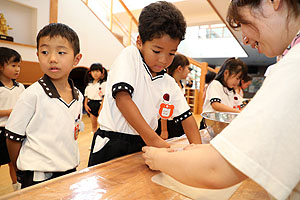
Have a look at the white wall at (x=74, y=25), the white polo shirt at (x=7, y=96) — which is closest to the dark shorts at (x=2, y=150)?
the white polo shirt at (x=7, y=96)

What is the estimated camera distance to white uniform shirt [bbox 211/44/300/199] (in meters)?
0.28

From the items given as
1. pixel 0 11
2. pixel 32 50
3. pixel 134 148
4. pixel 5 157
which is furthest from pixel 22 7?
pixel 134 148

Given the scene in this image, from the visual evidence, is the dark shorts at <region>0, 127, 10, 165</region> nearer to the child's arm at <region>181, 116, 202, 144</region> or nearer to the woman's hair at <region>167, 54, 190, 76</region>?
the child's arm at <region>181, 116, 202, 144</region>

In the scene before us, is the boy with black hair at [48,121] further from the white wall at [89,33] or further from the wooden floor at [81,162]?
the white wall at [89,33]

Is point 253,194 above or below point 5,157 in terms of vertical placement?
above

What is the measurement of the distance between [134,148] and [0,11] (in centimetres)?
404

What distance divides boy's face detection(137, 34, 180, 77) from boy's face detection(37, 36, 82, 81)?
12.8 inches

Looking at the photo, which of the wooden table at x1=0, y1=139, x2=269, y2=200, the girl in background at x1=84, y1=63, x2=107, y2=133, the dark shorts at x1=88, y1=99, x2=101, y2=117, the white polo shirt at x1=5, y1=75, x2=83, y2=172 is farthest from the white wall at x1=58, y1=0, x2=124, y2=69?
the wooden table at x1=0, y1=139, x2=269, y2=200

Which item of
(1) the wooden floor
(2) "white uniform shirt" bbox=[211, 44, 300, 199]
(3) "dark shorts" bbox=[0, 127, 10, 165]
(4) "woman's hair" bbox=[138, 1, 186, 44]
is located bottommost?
(1) the wooden floor

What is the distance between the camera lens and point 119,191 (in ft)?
1.69

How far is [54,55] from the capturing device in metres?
0.86

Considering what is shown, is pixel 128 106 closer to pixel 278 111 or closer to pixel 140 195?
pixel 140 195

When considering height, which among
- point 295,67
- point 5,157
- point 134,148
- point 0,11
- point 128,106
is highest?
point 0,11

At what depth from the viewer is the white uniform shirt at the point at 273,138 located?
0.91 ft
